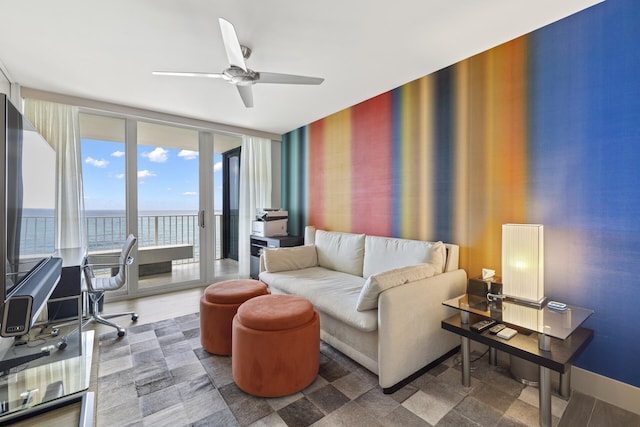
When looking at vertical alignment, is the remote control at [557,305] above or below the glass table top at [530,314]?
above

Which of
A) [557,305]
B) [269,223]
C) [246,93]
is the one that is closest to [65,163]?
[246,93]

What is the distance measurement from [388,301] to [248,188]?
130 inches

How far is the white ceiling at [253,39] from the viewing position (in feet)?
5.82

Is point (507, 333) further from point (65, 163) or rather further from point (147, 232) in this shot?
point (65, 163)

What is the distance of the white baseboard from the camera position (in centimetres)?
165

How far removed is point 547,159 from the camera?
1985 mm

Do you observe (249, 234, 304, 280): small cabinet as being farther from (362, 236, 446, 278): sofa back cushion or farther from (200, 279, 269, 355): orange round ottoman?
(200, 279, 269, 355): orange round ottoman

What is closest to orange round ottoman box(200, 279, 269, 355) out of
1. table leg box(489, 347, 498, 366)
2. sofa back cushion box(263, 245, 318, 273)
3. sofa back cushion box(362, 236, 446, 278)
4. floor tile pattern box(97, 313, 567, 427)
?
floor tile pattern box(97, 313, 567, 427)

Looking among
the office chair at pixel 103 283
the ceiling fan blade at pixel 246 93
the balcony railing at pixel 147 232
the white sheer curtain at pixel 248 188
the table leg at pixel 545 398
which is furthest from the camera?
the white sheer curtain at pixel 248 188

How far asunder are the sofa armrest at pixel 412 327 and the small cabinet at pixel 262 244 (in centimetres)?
226

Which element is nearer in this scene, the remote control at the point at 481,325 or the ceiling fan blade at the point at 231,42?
the ceiling fan blade at the point at 231,42

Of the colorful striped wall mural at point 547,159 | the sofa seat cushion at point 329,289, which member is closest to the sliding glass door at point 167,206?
the sofa seat cushion at point 329,289

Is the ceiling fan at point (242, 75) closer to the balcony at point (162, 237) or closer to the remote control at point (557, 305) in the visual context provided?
the remote control at point (557, 305)

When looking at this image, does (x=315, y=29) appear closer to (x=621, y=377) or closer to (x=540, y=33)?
(x=540, y=33)
